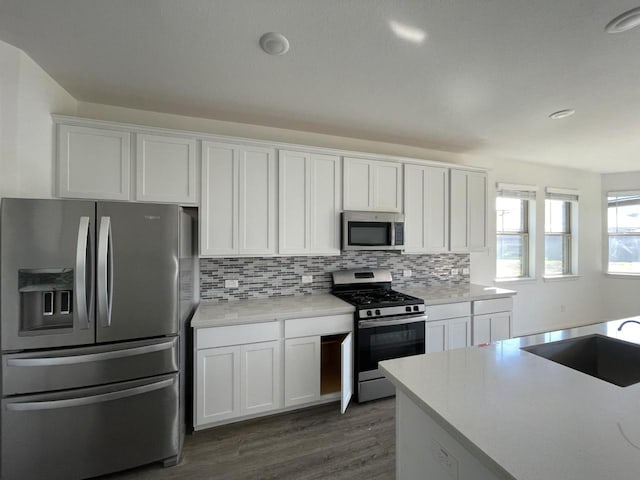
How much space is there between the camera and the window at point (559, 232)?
4674 mm

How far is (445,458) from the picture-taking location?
951 mm

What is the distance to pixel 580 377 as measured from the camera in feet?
3.67

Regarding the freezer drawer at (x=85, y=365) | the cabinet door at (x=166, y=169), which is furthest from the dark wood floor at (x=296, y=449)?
the cabinet door at (x=166, y=169)

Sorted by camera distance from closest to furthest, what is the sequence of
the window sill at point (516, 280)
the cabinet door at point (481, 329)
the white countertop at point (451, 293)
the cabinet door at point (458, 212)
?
the white countertop at point (451, 293) < the cabinet door at point (481, 329) < the cabinet door at point (458, 212) < the window sill at point (516, 280)

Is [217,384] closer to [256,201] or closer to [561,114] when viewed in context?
[256,201]

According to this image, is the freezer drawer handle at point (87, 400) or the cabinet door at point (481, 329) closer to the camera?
the freezer drawer handle at point (87, 400)

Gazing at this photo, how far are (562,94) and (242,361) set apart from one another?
3338 mm

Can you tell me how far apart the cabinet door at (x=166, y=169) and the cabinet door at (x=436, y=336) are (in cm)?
253

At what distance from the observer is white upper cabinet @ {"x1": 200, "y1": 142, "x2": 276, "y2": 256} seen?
2.40 m

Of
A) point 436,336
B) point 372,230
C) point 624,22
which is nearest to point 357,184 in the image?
point 372,230

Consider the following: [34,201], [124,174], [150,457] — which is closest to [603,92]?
[124,174]

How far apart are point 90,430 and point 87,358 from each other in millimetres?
439

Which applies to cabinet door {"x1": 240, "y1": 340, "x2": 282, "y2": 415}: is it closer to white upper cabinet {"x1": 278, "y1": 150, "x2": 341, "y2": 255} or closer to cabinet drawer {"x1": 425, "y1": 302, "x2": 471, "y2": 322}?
white upper cabinet {"x1": 278, "y1": 150, "x2": 341, "y2": 255}

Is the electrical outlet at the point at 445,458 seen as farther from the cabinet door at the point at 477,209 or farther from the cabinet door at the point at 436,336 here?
the cabinet door at the point at 477,209
